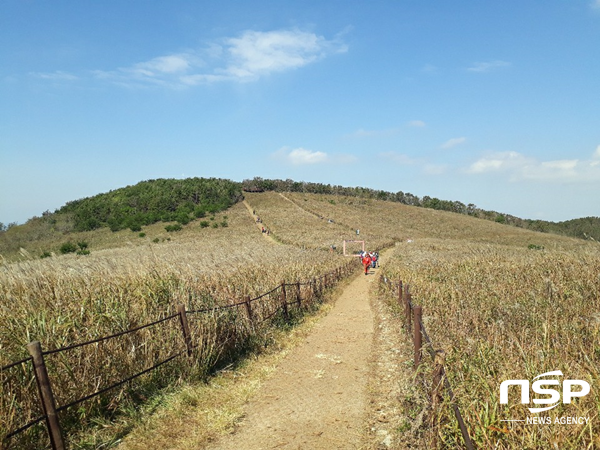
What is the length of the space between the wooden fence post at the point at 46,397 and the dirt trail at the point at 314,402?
1.81 metres

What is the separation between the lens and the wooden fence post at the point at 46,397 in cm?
429

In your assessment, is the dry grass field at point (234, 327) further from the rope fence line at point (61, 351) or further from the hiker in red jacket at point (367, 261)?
the hiker in red jacket at point (367, 261)

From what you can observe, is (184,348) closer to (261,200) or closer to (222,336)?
(222,336)

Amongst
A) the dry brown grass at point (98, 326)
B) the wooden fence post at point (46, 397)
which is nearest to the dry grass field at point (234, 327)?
the dry brown grass at point (98, 326)

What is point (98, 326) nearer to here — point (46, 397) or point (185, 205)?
point (46, 397)

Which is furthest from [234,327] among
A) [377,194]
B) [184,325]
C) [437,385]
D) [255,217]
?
[377,194]

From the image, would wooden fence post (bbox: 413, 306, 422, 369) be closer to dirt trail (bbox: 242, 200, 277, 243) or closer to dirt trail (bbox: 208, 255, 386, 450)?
dirt trail (bbox: 208, 255, 386, 450)

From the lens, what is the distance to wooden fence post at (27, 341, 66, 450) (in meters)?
4.29

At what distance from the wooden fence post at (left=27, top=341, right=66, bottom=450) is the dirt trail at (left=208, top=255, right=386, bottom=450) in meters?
1.81

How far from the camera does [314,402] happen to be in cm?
625

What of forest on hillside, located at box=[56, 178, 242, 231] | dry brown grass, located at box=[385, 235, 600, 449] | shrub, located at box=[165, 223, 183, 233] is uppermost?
forest on hillside, located at box=[56, 178, 242, 231]

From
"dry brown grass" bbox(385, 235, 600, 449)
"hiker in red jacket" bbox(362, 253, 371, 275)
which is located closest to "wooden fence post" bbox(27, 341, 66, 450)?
"dry brown grass" bbox(385, 235, 600, 449)

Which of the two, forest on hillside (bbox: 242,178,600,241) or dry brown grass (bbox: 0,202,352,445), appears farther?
forest on hillside (bbox: 242,178,600,241)

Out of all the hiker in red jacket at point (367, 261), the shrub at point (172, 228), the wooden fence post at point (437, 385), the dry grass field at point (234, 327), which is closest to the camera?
the dry grass field at point (234, 327)
